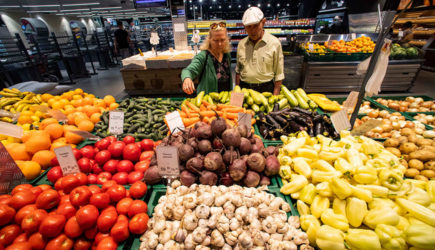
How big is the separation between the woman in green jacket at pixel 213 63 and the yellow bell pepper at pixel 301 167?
182 centimetres

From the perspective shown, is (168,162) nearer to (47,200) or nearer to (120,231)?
(120,231)

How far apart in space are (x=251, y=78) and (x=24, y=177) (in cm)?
314

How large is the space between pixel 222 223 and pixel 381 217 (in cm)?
91

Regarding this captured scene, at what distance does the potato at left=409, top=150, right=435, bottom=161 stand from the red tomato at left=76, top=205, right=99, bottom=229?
2.71 meters

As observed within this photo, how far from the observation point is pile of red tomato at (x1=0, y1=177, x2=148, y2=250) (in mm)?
1080

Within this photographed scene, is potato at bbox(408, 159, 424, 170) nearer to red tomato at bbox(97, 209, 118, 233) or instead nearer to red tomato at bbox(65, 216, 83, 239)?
red tomato at bbox(97, 209, 118, 233)

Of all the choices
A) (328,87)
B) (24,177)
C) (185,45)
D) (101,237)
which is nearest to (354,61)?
(328,87)

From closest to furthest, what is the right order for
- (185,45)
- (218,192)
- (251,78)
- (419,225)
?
1. (419,225)
2. (218,192)
3. (251,78)
4. (185,45)

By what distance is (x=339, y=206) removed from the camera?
47.0 inches

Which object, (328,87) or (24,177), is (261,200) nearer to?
(24,177)

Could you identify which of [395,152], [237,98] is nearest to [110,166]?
[237,98]

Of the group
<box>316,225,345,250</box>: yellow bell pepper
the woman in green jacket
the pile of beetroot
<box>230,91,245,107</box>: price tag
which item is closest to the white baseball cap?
the woman in green jacket

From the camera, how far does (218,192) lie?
4.08 ft

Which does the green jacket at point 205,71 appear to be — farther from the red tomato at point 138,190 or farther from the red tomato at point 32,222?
the red tomato at point 32,222
